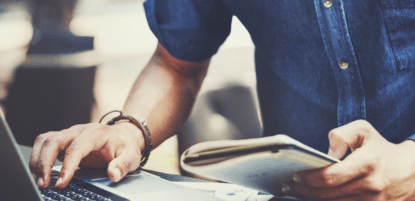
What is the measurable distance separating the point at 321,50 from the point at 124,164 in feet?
1.47

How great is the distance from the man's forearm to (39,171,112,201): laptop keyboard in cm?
31

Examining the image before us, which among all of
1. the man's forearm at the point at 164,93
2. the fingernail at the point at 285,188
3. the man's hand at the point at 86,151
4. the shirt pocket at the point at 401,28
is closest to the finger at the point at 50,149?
the man's hand at the point at 86,151

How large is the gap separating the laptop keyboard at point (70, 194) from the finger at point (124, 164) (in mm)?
49

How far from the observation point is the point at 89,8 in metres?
2.91

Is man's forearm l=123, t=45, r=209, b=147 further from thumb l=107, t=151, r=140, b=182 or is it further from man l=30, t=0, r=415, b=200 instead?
thumb l=107, t=151, r=140, b=182

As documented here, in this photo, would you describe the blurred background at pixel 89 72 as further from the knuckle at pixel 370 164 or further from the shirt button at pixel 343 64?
the knuckle at pixel 370 164

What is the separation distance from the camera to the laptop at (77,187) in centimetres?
30

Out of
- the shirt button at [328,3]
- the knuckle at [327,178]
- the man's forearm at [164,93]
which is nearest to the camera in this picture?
the knuckle at [327,178]

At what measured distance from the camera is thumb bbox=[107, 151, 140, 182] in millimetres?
533

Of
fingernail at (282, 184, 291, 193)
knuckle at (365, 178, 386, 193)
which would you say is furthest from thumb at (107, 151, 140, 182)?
knuckle at (365, 178, 386, 193)

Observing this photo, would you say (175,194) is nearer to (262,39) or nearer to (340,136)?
(340,136)

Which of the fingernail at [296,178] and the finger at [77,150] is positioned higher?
the finger at [77,150]

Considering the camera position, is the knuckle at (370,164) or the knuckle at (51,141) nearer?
the knuckle at (370,164)

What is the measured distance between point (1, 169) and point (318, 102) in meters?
0.64
